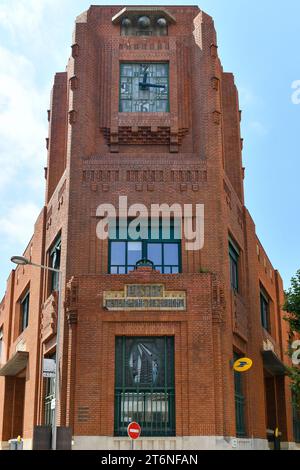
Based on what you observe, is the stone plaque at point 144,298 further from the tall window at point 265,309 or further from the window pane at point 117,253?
the tall window at point 265,309

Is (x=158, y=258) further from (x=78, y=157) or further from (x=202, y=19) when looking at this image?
(x=202, y=19)

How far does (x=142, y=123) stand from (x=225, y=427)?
48.5 feet

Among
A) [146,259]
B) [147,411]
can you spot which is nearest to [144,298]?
[146,259]

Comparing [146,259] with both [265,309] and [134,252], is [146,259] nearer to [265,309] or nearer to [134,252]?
[134,252]

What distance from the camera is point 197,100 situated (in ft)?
108

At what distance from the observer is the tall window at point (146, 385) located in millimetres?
26688

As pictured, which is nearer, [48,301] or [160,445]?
[160,445]

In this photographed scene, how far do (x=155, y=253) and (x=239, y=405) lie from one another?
8.14 meters

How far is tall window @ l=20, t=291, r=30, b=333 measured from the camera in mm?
40344

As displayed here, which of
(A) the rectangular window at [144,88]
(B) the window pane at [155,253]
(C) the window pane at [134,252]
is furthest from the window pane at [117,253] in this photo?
(A) the rectangular window at [144,88]

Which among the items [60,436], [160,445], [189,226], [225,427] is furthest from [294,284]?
[60,436]

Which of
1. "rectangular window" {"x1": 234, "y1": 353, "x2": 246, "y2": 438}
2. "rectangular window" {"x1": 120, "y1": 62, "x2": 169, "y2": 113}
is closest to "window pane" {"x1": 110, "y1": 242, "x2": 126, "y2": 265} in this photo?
"rectangular window" {"x1": 120, "y1": 62, "x2": 169, "y2": 113}

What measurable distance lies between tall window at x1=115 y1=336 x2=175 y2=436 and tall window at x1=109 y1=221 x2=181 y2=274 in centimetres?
347

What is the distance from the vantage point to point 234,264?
33969 mm
